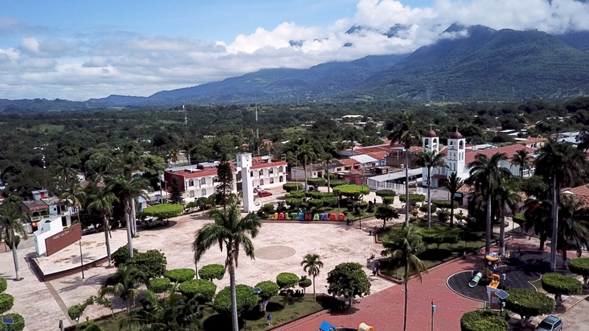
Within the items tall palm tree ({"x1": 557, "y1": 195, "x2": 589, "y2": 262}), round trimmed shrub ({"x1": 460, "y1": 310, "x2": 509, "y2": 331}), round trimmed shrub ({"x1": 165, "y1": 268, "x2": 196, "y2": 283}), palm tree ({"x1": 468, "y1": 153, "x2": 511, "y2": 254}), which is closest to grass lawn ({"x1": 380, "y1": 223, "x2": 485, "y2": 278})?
palm tree ({"x1": 468, "y1": 153, "x2": 511, "y2": 254})

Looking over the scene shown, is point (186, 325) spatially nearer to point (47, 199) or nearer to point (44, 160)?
point (47, 199)

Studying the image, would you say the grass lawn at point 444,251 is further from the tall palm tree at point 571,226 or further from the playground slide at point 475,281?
the tall palm tree at point 571,226

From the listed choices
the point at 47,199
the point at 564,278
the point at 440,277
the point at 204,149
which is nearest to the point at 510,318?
the point at 564,278

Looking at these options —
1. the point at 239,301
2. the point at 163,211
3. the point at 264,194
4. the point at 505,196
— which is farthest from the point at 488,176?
the point at 264,194

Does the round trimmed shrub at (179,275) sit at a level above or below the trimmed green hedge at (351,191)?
below

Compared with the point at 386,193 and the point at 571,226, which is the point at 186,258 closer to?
the point at 386,193

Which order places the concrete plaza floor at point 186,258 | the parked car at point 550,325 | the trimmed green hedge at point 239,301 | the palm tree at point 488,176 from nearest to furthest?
the parked car at point 550,325, the trimmed green hedge at point 239,301, the concrete plaza floor at point 186,258, the palm tree at point 488,176

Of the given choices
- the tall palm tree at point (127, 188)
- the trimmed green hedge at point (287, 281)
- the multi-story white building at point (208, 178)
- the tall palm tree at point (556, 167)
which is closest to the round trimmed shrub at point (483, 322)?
the trimmed green hedge at point (287, 281)
